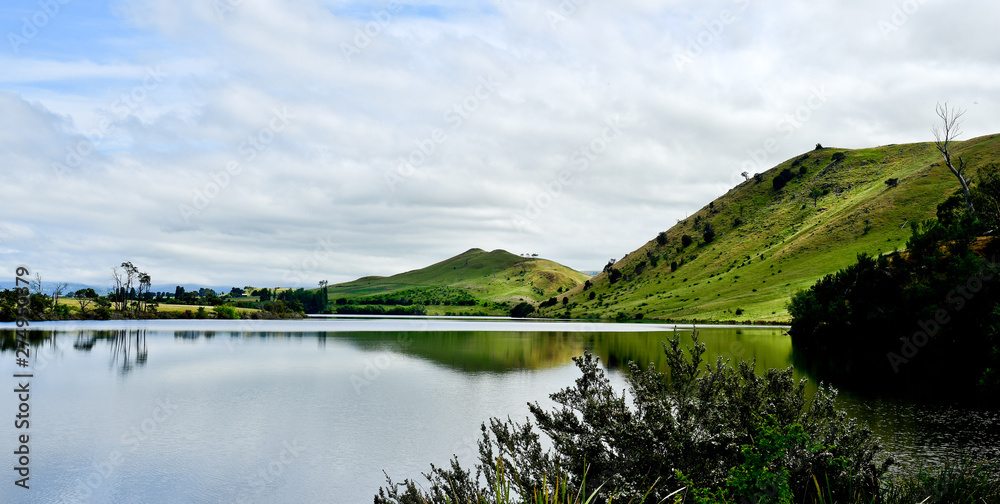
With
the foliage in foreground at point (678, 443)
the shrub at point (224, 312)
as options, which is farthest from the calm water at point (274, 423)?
the shrub at point (224, 312)

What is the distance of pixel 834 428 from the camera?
1148 cm

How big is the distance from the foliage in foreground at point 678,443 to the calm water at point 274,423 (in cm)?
914

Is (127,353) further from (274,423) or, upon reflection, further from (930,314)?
(930,314)

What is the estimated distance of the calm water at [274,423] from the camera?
1988 cm

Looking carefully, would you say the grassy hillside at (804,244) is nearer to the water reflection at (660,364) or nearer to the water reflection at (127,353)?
the water reflection at (660,364)

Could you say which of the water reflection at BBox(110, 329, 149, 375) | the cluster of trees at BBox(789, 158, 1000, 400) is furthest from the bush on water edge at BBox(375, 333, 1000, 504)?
the water reflection at BBox(110, 329, 149, 375)

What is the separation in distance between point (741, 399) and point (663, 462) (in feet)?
8.48

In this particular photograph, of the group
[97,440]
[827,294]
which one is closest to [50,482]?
[97,440]

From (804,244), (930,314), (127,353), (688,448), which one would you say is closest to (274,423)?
(688,448)

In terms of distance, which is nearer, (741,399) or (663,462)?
(663,462)

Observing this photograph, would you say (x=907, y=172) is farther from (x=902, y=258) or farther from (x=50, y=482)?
(x=50, y=482)

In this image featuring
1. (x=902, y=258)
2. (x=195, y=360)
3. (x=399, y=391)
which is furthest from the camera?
(x=902, y=258)

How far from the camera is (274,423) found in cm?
2903

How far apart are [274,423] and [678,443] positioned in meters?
23.8
